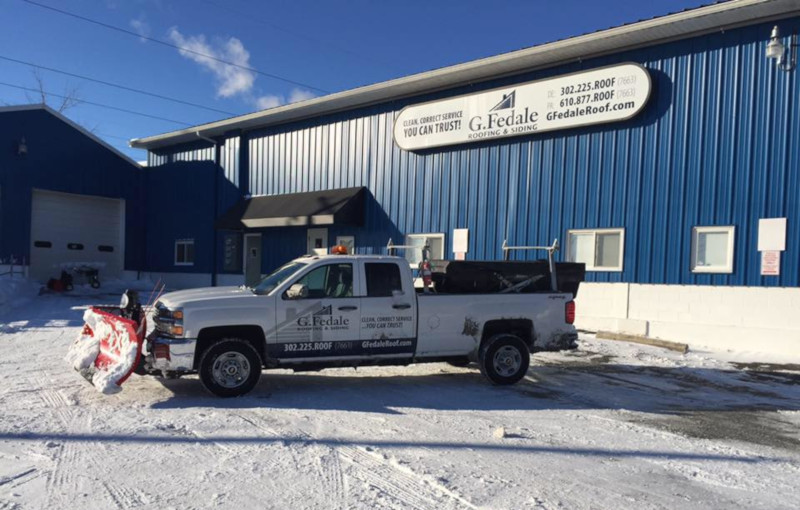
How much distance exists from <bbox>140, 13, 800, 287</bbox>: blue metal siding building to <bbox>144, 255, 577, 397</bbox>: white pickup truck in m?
5.76

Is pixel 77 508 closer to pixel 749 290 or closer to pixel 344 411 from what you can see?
pixel 344 411

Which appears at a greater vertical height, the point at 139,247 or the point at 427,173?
the point at 427,173

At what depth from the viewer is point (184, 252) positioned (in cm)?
2583

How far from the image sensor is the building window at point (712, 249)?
12.6m

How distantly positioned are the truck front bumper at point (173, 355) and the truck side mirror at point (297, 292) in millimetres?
1266

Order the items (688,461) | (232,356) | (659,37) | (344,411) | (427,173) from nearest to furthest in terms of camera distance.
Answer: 1. (688,461)
2. (344,411)
3. (232,356)
4. (659,37)
5. (427,173)

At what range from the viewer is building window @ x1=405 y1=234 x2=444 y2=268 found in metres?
17.6

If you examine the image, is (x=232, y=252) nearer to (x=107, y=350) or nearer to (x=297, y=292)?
(x=107, y=350)

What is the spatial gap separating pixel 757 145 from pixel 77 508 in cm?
1325

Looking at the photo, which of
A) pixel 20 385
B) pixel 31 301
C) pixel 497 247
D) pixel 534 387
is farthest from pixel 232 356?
pixel 31 301

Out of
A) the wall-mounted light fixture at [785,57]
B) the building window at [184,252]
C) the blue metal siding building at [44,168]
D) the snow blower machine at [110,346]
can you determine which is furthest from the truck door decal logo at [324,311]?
the blue metal siding building at [44,168]

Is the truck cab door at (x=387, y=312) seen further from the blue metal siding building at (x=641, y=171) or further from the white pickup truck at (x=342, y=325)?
the blue metal siding building at (x=641, y=171)

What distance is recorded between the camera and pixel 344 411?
22.6 ft

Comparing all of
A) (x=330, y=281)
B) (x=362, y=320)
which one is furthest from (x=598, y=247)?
(x=330, y=281)
